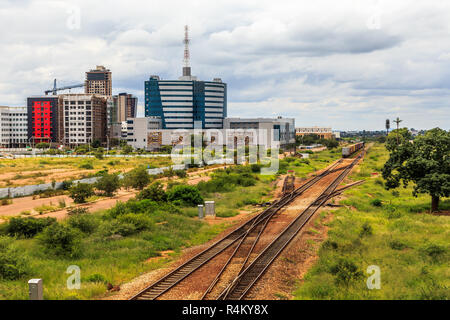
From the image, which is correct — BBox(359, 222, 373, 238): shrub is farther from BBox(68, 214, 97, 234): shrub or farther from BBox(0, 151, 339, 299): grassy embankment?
BBox(68, 214, 97, 234): shrub

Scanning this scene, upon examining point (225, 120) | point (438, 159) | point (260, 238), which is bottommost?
point (260, 238)

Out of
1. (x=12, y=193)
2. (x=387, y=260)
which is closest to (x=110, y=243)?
(x=387, y=260)

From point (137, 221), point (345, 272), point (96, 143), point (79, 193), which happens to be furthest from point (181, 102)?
point (345, 272)

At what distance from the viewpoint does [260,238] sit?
21688 mm

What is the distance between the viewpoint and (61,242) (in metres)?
17.9

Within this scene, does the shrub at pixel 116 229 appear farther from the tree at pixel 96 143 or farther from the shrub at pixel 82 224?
the tree at pixel 96 143

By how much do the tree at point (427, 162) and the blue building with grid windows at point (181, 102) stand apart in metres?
147

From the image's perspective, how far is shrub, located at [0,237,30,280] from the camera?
14.5m

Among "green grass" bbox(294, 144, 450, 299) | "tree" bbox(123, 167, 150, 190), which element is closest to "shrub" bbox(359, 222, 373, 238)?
"green grass" bbox(294, 144, 450, 299)
